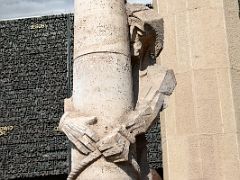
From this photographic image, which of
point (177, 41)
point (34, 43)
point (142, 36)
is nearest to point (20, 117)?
point (34, 43)

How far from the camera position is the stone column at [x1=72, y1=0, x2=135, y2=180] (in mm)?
5047

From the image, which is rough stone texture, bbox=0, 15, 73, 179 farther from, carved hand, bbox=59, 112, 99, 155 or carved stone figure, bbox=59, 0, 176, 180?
carved hand, bbox=59, 112, 99, 155

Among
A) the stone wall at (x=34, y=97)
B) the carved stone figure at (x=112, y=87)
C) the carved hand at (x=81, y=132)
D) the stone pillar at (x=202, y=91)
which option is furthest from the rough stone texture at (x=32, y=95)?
the carved hand at (x=81, y=132)

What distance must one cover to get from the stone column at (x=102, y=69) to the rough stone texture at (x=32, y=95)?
11.7 metres

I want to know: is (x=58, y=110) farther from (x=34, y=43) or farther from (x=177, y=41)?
(x=177, y=41)

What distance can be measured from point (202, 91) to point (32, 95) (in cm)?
1130

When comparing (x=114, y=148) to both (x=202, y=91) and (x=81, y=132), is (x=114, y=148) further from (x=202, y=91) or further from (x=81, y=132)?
(x=202, y=91)

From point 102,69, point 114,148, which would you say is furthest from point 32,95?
point 114,148

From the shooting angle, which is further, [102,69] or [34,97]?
[34,97]

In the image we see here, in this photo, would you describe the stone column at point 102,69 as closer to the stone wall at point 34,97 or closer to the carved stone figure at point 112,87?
the carved stone figure at point 112,87

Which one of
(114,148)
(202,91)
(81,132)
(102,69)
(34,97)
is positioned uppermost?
(34,97)

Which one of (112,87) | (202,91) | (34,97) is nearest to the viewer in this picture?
(112,87)

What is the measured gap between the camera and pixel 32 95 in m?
19.0

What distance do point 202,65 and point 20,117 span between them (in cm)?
1098
